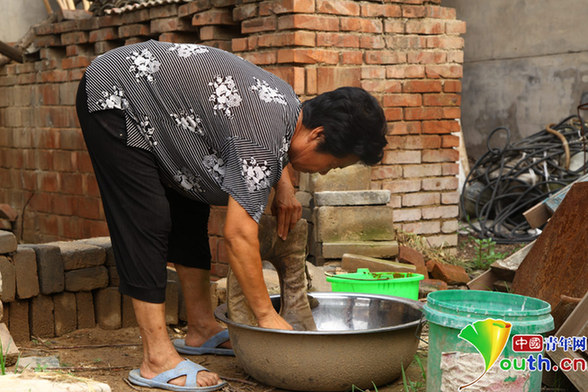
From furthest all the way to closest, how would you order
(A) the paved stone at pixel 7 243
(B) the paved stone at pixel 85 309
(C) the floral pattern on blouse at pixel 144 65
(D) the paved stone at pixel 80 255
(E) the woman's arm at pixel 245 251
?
(B) the paved stone at pixel 85 309
(D) the paved stone at pixel 80 255
(A) the paved stone at pixel 7 243
(C) the floral pattern on blouse at pixel 144 65
(E) the woman's arm at pixel 245 251

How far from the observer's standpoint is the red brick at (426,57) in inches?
210

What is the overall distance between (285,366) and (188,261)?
2.73ft

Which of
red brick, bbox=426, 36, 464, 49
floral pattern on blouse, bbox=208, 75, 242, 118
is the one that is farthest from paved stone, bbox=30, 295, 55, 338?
red brick, bbox=426, 36, 464, 49

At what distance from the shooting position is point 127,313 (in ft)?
14.5

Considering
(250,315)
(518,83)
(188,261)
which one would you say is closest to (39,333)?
(188,261)

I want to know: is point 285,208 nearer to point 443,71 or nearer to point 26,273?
point 26,273

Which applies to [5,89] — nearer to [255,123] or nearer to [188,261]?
[188,261]

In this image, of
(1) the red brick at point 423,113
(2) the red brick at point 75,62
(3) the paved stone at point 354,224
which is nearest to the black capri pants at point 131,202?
(3) the paved stone at point 354,224

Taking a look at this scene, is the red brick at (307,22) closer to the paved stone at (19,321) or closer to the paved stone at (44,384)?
the paved stone at (19,321)

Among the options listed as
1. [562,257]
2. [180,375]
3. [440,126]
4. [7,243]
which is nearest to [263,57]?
[440,126]

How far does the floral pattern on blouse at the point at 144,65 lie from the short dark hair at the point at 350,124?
26.1 inches

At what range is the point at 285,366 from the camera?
9.61 ft

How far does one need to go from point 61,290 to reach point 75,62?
3.07 metres

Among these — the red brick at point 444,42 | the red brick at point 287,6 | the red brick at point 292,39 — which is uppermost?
the red brick at point 287,6
